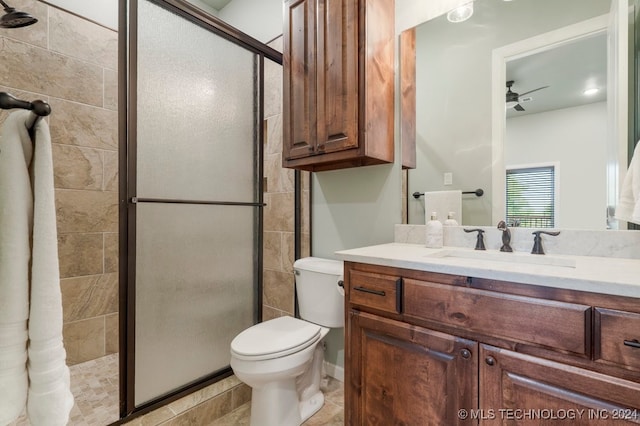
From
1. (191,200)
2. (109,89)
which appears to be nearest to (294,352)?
(191,200)

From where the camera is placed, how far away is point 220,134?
174 cm

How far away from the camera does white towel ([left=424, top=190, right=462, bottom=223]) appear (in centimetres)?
156

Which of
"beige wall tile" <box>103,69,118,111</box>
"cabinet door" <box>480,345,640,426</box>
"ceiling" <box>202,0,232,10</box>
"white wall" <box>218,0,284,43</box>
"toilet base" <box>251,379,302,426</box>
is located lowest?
"toilet base" <box>251,379,302,426</box>

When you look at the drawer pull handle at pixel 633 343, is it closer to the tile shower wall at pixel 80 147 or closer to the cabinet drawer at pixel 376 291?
the cabinet drawer at pixel 376 291

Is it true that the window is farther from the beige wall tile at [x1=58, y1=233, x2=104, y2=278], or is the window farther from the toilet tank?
the beige wall tile at [x1=58, y1=233, x2=104, y2=278]

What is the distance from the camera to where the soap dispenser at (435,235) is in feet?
4.91

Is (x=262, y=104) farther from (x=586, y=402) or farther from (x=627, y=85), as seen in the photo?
(x=586, y=402)

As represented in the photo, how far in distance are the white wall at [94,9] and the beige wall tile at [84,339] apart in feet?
6.48

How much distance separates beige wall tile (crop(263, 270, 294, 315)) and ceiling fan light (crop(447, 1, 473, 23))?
5.85ft

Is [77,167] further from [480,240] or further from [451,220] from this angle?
[480,240]

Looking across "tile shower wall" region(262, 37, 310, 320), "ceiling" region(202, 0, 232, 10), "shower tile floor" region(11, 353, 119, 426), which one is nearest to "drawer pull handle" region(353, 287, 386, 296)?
"tile shower wall" region(262, 37, 310, 320)

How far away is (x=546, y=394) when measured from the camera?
0.87 meters

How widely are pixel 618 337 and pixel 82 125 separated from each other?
273cm

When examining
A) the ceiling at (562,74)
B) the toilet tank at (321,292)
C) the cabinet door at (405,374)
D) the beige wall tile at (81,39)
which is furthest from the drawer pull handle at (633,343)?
the beige wall tile at (81,39)
